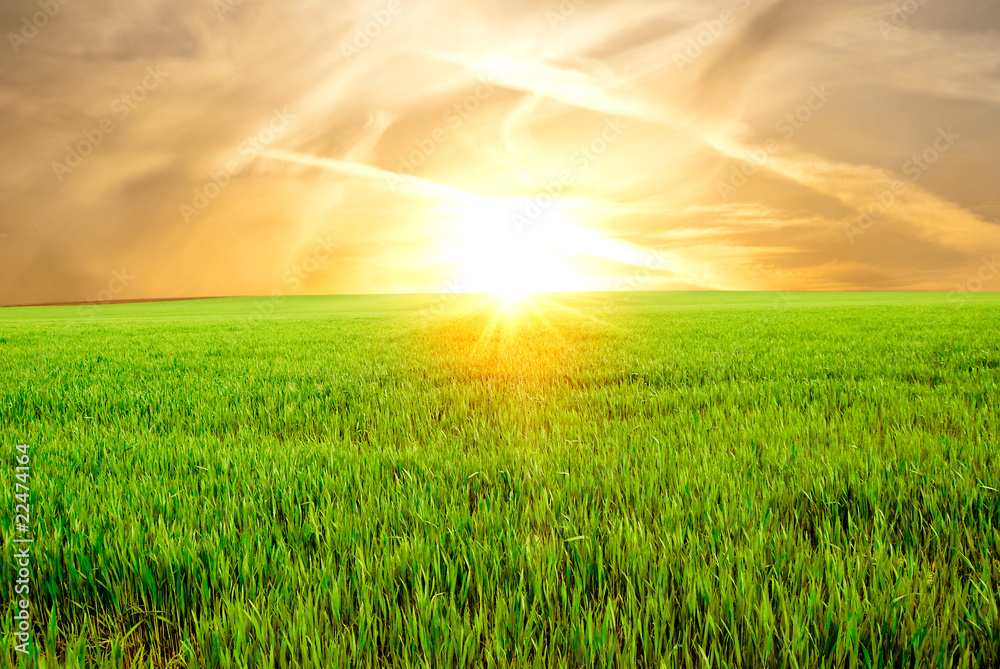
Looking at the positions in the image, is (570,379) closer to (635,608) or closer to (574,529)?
(574,529)

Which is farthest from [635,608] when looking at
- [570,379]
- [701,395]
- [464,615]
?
[570,379]

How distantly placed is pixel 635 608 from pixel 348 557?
56.1 inches

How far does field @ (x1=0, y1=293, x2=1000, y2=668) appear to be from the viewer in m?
1.94

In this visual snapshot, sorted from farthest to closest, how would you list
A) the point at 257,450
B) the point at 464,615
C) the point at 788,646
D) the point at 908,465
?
the point at 257,450 < the point at 908,465 < the point at 464,615 < the point at 788,646

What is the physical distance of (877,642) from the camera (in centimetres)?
189

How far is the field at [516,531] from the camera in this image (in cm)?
194

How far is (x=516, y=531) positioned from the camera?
106 inches

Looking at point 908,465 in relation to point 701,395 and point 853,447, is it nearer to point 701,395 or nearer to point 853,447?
point 853,447

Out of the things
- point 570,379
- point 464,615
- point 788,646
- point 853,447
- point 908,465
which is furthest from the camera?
point 570,379

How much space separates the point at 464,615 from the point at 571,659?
463 millimetres

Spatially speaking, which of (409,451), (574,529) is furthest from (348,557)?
(409,451)

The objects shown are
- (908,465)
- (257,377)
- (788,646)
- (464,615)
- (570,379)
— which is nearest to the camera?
(788,646)

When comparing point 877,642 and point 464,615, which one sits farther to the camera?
point 464,615

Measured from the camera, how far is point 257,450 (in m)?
4.39
